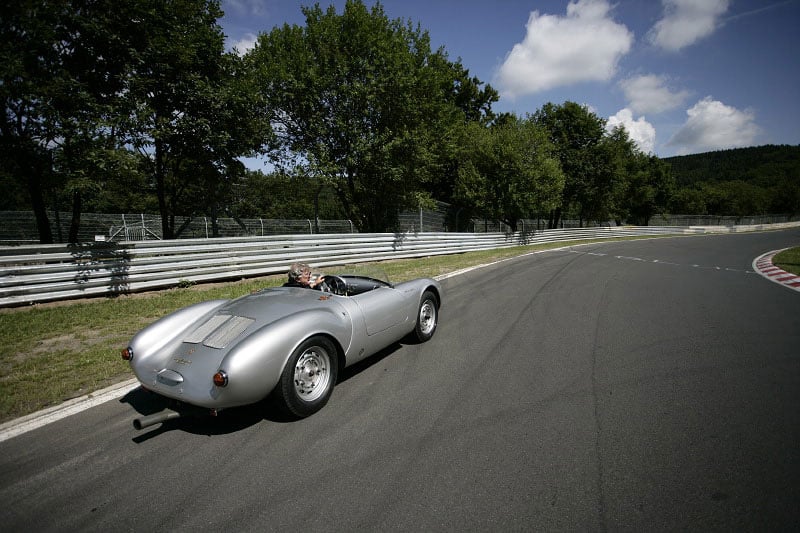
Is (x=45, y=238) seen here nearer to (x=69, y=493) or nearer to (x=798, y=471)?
(x=69, y=493)

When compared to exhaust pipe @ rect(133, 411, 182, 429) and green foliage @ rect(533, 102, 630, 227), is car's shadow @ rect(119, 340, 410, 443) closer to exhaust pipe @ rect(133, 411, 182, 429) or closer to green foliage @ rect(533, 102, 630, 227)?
exhaust pipe @ rect(133, 411, 182, 429)

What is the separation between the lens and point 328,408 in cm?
308

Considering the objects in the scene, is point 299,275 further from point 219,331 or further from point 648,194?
point 648,194

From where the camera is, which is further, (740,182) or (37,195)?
(740,182)

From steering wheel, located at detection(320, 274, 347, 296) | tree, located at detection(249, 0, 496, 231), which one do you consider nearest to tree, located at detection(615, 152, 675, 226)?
tree, located at detection(249, 0, 496, 231)

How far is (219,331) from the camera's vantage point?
9.79 feet

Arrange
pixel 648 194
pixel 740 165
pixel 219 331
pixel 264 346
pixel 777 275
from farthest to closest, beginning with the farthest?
pixel 740 165 → pixel 648 194 → pixel 777 275 → pixel 219 331 → pixel 264 346

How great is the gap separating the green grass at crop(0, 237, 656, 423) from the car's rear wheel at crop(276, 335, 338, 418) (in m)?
2.10

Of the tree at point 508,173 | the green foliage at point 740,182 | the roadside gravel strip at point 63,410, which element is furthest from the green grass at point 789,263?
the green foliage at point 740,182

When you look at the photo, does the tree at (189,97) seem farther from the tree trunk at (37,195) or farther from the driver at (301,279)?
the driver at (301,279)

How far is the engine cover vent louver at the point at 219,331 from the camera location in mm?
2869

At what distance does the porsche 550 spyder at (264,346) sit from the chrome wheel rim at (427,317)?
2.46ft

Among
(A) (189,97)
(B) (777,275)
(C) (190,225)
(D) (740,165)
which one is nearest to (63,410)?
(A) (189,97)

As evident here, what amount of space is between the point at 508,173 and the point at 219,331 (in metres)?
22.1
